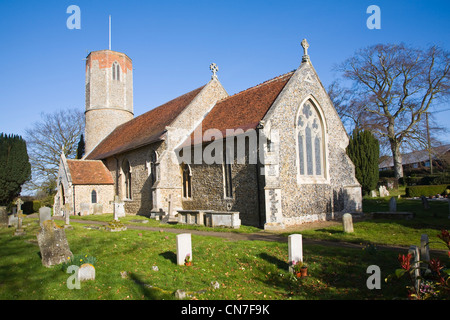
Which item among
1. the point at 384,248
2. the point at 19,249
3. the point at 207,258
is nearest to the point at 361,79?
the point at 384,248

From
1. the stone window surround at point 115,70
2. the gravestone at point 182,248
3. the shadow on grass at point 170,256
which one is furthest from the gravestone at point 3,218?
the stone window surround at point 115,70

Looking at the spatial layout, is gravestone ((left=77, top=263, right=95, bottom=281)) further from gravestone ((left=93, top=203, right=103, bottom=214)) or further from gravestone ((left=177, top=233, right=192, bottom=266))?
gravestone ((left=93, top=203, right=103, bottom=214))

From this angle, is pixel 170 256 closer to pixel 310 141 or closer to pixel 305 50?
pixel 310 141

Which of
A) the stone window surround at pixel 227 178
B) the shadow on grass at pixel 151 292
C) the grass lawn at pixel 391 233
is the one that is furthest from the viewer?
the stone window surround at pixel 227 178

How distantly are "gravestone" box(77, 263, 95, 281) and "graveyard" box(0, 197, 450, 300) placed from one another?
3cm

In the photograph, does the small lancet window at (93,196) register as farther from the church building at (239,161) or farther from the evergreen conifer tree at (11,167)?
the evergreen conifer tree at (11,167)

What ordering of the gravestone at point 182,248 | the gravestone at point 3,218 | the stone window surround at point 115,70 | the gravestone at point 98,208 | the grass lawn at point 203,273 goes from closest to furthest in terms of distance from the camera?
the grass lawn at point 203,273, the gravestone at point 182,248, the gravestone at point 3,218, the gravestone at point 98,208, the stone window surround at point 115,70

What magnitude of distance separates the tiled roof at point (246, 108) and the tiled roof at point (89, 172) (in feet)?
31.9

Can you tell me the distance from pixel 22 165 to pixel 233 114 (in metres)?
21.4

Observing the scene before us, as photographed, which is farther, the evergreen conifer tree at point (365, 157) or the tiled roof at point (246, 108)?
the evergreen conifer tree at point (365, 157)

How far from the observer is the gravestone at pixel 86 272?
630cm
